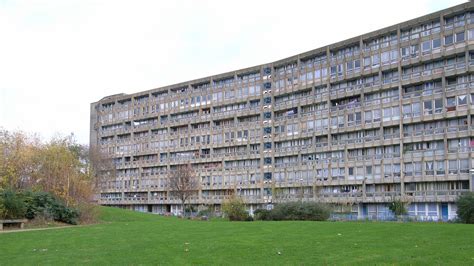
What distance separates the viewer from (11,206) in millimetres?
42938

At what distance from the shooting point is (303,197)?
275 ft

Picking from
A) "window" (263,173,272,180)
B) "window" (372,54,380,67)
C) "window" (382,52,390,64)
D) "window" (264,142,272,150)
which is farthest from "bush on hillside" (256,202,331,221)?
"window" (264,142,272,150)

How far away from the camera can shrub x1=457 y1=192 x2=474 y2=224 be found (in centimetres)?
4675

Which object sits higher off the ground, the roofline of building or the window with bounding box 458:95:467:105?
the roofline of building

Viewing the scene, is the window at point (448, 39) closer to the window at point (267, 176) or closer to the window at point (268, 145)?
the window at point (268, 145)

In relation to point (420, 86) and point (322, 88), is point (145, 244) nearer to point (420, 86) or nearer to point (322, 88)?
point (420, 86)

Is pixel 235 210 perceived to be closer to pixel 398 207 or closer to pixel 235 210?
pixel 235 210

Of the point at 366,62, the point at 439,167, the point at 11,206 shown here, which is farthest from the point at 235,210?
the point at 366,62

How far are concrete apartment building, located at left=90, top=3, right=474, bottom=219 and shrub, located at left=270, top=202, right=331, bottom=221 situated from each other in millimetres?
19559

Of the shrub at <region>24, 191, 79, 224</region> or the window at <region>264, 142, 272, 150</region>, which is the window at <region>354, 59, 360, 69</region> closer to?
the window at <region>264, 142, 272, 150</region>

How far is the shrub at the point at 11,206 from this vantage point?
42.3 metres

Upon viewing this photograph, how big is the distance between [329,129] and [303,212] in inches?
1133

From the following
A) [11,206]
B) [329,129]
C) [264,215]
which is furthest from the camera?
[329,129]

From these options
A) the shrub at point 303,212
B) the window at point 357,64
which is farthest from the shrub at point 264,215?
the window at point 357,64
